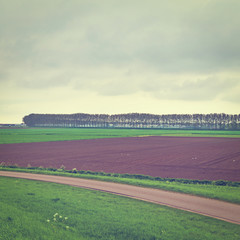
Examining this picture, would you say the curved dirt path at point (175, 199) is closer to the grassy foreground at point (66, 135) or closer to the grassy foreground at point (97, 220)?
the grassy foreground at point (97, 220)

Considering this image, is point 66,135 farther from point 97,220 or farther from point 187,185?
point 97,220

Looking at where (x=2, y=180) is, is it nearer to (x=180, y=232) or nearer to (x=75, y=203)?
(x=75, y=203)

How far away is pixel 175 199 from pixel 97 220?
632 centimetres

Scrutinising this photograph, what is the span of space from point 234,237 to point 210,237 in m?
1.08

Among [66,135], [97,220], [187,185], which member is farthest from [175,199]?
[66,135]

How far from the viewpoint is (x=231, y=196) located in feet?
58.9

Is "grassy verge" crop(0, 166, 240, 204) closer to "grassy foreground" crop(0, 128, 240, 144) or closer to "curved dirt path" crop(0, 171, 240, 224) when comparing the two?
"curved dirt path" crop(0, 171, 240, 224)

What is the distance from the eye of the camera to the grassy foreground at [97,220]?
1224 centimetres

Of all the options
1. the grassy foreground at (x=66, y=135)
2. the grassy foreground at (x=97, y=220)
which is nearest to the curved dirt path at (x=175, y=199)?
the grassy foreground at (x=97, y=220)

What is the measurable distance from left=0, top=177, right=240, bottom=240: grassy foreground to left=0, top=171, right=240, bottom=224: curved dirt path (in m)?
1.02

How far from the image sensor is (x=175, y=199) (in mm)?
17547

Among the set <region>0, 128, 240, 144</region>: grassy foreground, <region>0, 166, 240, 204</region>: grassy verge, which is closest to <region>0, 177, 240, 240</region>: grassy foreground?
<region>0, 166, 240, 204</region>: grassy verge

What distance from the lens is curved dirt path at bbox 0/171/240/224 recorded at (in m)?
14.7

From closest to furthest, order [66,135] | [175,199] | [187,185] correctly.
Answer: [175,199] < [187,185] < [66,135]
